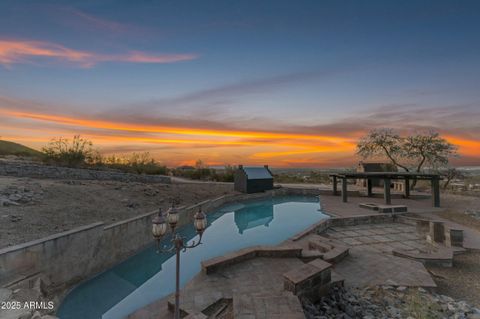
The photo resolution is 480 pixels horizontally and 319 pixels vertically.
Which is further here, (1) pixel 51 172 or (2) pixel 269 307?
(1) pixel 51 172

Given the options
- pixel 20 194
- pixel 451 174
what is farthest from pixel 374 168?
pixel 20 194

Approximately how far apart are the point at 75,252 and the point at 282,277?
508 cm

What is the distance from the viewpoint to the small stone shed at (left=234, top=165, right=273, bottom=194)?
58.3ft

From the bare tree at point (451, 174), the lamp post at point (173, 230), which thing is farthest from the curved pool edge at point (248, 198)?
the bare tree at point (451, 174)

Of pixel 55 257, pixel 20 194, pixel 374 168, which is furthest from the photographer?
pixel 374 168

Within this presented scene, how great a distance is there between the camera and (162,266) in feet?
22.4

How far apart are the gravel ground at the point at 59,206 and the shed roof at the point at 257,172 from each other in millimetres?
6043

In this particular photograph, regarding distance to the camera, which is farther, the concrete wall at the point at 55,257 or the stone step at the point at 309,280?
the concrete wall at the point at 55,257

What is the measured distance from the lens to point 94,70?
9.34 metres

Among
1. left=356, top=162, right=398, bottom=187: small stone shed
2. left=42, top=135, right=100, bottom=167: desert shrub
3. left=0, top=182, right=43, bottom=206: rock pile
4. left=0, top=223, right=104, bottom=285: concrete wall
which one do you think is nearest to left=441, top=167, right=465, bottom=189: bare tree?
left=356, top=162, right=398, bottom=187: small stone shed

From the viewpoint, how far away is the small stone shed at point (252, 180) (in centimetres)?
1778

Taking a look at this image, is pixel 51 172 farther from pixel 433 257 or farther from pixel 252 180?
pixel 433 257

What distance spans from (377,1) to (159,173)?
22489mm

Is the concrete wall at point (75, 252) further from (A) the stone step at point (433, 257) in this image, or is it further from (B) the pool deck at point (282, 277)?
(A) the stone step at point (433, 257)
